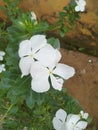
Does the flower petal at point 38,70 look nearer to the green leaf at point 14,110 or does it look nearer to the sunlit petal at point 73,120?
the sunlit petal at point 73,120

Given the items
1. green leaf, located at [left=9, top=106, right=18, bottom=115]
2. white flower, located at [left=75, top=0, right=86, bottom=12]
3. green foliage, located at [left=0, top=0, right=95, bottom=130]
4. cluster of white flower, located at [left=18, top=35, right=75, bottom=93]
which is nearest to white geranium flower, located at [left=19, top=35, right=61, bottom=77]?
cluster of white flower, located at [left=18, top=35, right=75, bottom=93]

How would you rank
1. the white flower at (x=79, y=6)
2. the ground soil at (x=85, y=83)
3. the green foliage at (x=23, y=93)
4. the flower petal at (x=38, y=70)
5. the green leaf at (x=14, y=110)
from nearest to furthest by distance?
the flower petal at (x=38, y=70), the green foliage at (x=23, y=93), the green leaf at (x=14, y=110), the white flower at (x=79, y=6), the ground soil at (x=85, y=83)

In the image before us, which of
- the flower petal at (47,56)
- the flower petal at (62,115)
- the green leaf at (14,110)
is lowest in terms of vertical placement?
the green leaf at (14,110)

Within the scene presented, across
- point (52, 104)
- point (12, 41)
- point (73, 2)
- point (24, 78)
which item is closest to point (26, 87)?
point (24, 78)

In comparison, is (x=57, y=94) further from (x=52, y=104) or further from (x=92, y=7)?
(x=92, y=7)

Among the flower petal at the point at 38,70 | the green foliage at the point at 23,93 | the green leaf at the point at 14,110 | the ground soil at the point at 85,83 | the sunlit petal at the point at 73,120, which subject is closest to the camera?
the flower petal at the point at 38,70

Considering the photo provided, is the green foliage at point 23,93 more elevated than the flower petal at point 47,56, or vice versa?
the flower petal at point 47,56

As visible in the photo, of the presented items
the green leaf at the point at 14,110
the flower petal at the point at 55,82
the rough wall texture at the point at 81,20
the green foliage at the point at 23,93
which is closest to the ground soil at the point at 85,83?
the rough wall texture at the point at 81,20

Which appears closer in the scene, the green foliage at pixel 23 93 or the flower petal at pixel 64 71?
the flower petal at pixel 64 71

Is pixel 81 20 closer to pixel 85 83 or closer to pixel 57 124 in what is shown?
pixel 85 83
